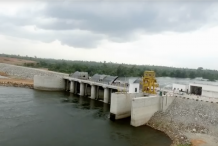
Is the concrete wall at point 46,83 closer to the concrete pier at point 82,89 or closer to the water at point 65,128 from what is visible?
the concrete pier at point 82,89

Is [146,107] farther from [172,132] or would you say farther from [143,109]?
[172,132]

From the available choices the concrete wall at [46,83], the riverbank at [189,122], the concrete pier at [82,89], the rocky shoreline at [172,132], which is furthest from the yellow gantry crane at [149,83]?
the concrete wall at [46,83]

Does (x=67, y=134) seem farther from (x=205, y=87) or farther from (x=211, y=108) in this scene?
(x=205, y=87)

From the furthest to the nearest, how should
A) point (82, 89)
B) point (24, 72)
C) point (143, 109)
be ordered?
1. point (24, 72)
2. point (82, 89)
3. point (143, 109)

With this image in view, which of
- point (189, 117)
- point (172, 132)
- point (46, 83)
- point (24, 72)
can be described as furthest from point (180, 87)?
point (24, 72)

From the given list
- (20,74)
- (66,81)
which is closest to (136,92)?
(66,81)

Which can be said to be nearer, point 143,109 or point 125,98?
point 143,109

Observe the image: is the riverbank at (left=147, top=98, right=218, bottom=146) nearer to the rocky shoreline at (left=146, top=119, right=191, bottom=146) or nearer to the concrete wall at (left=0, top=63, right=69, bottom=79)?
the rocky shoreline at (left=146, top=119, right=191, bottom=146)
